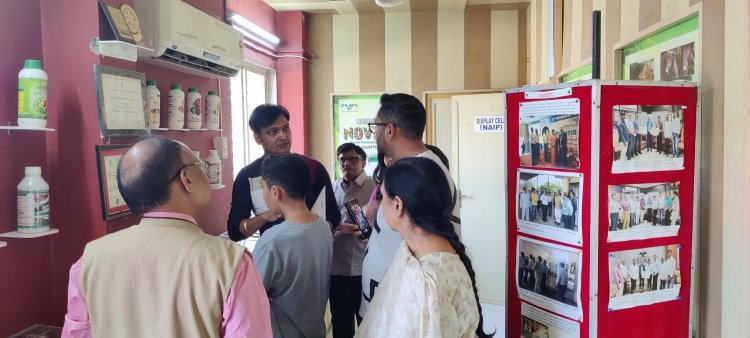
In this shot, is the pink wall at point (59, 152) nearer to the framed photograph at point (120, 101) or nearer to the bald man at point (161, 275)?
the framed photograph at point (120, 101)

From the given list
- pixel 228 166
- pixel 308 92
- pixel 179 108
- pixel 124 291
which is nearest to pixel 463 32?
pixel 308 92

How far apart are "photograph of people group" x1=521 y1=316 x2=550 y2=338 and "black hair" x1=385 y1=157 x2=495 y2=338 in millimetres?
564

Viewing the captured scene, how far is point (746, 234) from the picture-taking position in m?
1.31

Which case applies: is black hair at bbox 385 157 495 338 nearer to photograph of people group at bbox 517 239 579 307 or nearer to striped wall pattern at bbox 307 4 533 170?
photograph of people group at bbox 517 239 579 307

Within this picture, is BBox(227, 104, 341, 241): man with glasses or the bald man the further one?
BBox(227, 104, 341, 241): man with glasses

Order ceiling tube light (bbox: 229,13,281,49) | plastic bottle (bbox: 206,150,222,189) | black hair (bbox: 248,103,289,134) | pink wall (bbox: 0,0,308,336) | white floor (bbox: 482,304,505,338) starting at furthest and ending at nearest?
white floor (bbox: 482,304,505,338) → ceiling tube light (bbox: 229,13,281,49) → plastic bottle (bbox: 206,150,222,189) → black hair (bbox: 248,103,289,134) → pink wall (bbox: 0,0,308,336)

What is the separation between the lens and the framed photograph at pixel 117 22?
1.72 metres

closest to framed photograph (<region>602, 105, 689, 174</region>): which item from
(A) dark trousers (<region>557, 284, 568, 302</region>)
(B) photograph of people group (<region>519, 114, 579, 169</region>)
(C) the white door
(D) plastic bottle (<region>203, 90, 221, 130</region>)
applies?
(B) photograph of people group (<region>519, 114, 579, 169</region>)

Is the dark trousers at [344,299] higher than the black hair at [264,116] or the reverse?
the reverse

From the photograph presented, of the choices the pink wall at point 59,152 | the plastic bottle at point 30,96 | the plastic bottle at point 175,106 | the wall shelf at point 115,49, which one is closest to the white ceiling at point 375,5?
the plastic bottle at point 175,106

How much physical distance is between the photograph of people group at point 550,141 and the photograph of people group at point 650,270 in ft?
1.17

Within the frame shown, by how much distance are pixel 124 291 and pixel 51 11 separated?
125 centimetres

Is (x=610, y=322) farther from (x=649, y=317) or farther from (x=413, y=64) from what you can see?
(x=413, y=64)

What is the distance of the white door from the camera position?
3740mm
